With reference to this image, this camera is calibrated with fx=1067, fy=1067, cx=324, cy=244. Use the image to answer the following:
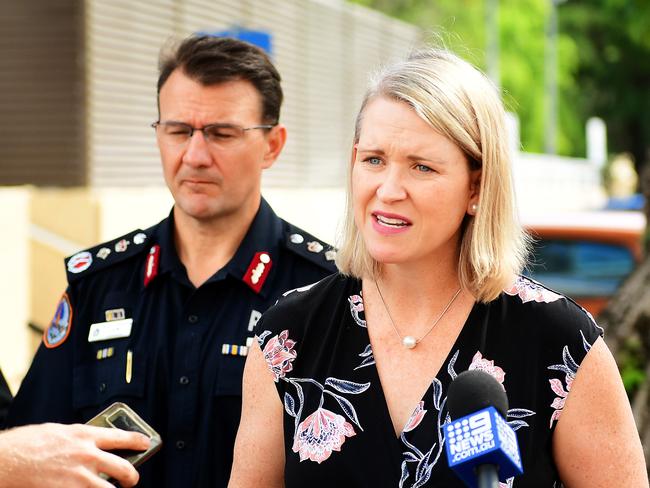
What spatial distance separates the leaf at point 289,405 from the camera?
8.40ft

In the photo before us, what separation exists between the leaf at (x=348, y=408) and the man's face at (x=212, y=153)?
103cm

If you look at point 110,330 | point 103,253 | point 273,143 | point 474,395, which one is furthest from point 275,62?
point 474,395

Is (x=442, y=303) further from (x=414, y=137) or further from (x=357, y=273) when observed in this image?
(x=414, y=137)

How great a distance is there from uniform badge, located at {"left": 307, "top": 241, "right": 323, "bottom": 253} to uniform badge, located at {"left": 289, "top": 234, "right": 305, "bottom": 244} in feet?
0.13

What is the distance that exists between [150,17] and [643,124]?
102ft

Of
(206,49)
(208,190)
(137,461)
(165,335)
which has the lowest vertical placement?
(137,461)

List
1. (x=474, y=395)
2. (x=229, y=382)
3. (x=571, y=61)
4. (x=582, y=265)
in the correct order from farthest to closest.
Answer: (x=571, y=61), (x=582, y=265), (x=229, y=382), (x=474, y=395)

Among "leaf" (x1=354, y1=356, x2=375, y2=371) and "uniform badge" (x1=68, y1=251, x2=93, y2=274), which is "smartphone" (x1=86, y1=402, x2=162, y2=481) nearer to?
"leaf" (x1=354, y1=356, x2=375, y2=371)

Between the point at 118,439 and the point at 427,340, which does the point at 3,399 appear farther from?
the point at 427,340

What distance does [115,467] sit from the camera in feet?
8.48

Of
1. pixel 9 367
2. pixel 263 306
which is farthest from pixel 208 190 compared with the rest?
pixel 9 367

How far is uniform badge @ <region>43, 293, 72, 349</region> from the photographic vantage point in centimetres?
334

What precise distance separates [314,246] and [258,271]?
0.21 metres

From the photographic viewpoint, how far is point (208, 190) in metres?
3.35
